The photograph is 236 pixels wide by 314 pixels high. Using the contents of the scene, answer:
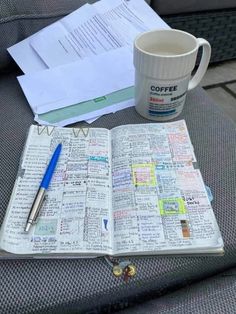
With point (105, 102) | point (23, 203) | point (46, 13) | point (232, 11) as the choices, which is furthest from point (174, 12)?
point (23, 203)

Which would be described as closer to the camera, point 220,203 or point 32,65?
point 220,203

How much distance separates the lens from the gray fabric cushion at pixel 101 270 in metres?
0.39

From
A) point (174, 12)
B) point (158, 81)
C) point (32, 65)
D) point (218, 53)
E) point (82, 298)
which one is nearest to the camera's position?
point (82, 298)

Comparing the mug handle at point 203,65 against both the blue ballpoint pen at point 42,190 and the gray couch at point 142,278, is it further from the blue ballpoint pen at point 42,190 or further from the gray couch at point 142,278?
the blue ballpoint pen at point 42,190

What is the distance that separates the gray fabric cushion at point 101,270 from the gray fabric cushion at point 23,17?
0.25m

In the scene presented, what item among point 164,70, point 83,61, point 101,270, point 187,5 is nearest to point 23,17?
point 83,61

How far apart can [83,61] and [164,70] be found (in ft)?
0.74

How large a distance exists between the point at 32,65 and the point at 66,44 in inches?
3.3

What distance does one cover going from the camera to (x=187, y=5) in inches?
49.6

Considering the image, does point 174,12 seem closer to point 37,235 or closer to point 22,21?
point 22,21

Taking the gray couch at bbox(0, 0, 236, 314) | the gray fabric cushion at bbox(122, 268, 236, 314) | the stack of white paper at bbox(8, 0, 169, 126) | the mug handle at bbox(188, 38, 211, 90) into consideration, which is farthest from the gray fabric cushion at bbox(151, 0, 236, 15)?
the gray fabric cushion at bbox(122, 268, 236, 314)

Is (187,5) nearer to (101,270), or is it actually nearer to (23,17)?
(23,17)

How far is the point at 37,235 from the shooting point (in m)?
0.42

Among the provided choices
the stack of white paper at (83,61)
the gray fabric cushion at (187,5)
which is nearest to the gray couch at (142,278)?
the stack of white paper at (83,61)
